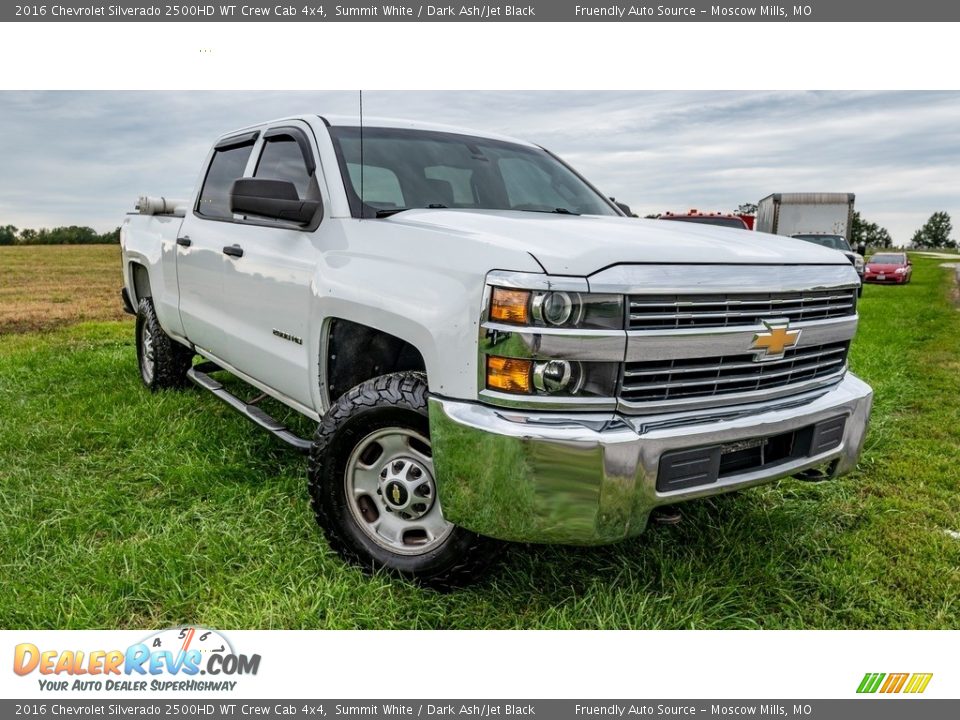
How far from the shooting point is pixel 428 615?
8.70 feet

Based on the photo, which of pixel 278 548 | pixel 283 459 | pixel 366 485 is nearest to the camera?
pixel 366 485

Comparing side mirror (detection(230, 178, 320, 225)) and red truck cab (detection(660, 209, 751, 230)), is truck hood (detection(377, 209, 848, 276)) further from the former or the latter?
red truck cab (detection(660, 209, 751, 230))

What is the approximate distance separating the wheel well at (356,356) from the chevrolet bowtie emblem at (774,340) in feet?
4.52

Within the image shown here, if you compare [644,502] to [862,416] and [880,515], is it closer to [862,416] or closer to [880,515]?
[862,416]

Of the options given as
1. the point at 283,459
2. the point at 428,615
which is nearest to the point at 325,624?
the point at 428,615

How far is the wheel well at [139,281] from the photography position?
626cm

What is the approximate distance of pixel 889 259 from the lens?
26.2 meters

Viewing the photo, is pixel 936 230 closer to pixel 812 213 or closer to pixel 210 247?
pixel 812 213

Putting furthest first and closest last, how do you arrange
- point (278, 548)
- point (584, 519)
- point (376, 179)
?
point (376, 179) < point (278, 548) < point (584, 519)

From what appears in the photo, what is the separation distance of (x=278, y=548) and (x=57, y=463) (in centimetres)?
203

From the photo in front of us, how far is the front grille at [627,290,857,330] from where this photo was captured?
7.67 feet

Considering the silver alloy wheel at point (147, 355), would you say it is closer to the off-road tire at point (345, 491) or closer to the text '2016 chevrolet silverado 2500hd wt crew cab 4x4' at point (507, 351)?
the text '2016 chevrolet silverado 2500hd wt crew cab 4x4' at point (507, 351)

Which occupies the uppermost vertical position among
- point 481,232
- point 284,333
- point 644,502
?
point 481,232

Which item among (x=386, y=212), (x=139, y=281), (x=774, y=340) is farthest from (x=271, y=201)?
(x=139, y=281)
